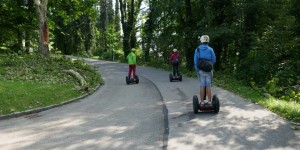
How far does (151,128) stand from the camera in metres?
8.84

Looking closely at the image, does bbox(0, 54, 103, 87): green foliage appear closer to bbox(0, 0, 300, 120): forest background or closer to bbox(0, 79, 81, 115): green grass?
bbox(0, 79, 81, 115): green grass

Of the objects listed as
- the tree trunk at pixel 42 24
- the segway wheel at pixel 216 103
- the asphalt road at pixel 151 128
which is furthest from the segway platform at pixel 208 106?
the tree trunk at pixel 42 24

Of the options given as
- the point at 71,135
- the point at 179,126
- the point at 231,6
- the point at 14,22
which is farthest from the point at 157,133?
the point at 14,22

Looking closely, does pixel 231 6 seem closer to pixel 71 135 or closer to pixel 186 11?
pixel 186 11

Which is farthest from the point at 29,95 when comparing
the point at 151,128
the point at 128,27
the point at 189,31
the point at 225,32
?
the point at 128,27

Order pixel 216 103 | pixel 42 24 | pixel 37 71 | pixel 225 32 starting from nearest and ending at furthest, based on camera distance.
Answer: pixel 216 103, pixel 37 71, pixel 225 32, pixel 42 24

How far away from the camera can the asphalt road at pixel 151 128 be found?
23.6ft

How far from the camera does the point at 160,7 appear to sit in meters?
30.4

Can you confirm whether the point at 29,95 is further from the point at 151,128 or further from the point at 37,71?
the point at 151,128

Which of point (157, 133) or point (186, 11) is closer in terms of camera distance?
point (157, 133)

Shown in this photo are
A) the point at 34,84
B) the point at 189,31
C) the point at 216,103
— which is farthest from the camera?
the point at 189,31

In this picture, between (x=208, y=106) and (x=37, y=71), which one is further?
(x=37, y=71)

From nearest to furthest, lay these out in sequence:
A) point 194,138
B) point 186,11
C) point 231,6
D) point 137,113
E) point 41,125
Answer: point 194,138, point 41,125, point 137,113, point 231,6, point 186,11

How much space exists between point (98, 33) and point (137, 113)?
62.3m
